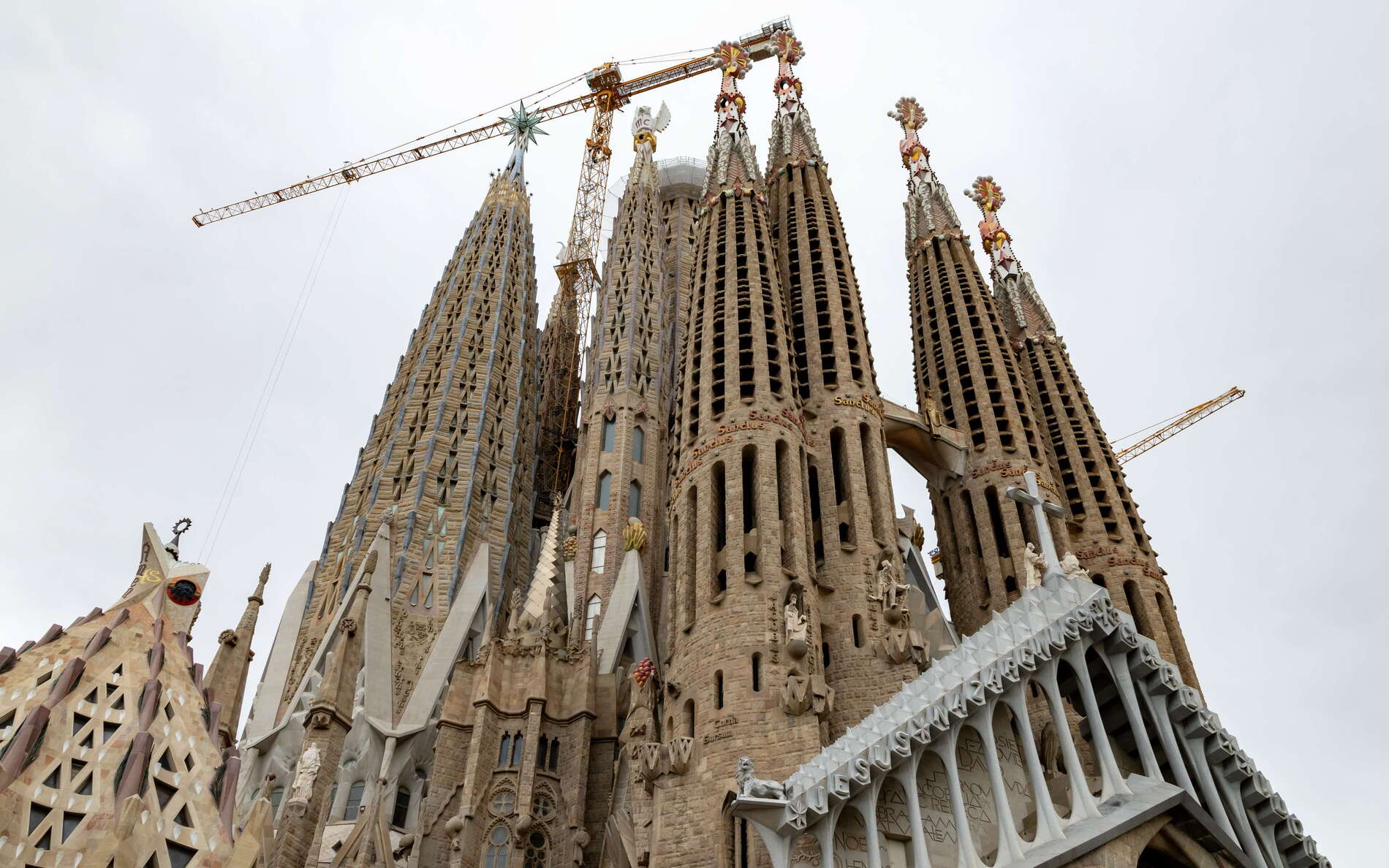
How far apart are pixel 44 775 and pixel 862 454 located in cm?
2293

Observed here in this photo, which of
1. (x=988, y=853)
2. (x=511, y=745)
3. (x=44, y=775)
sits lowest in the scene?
(x=44, y=775)

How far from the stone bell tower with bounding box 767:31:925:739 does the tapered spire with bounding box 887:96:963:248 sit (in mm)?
6482

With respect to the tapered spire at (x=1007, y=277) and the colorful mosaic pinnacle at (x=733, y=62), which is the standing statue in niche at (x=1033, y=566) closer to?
the tapered spire at (x=1007, y=277)

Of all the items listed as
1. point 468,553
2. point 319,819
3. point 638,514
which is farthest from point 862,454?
point 319,819

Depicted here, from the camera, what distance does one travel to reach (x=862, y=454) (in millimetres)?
32812

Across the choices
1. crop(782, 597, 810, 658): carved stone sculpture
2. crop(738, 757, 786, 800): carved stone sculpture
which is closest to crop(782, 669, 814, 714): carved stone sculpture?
crop(782, 597, 810, 658): carved stone sculpture

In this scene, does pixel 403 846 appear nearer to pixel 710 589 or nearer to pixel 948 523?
pixel 710 589

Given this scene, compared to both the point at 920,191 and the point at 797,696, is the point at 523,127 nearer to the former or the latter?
the point at 920,191

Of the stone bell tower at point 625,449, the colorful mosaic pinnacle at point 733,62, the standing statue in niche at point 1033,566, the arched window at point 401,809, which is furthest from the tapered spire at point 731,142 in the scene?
the arched window at point 401,809

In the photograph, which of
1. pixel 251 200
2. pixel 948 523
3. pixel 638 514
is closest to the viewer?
pixel 638 514

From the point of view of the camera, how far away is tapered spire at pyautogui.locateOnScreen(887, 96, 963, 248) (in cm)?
4928

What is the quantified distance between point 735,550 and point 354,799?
10.8 metres

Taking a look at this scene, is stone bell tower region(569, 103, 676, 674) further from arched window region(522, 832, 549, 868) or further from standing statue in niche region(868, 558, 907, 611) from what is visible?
standing statue in niche region(868, 558, 907, 611)

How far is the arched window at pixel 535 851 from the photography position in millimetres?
25234
